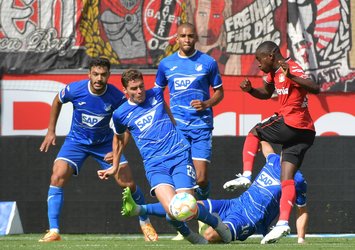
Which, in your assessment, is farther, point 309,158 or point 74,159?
point 309,158

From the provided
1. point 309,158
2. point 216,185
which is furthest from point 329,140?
point 216,185

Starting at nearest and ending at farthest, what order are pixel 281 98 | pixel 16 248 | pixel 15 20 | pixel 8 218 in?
pixel 16 248, pixel 281 98, pixel 8 218, pixel 15 20

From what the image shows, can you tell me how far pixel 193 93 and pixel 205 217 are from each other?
2.59 meters

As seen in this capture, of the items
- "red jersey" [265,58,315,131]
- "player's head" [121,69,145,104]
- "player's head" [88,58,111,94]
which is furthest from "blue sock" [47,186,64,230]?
"red jersey" [265,58,315,131]

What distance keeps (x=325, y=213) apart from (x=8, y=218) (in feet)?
14.4

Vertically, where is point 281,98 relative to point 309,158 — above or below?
above

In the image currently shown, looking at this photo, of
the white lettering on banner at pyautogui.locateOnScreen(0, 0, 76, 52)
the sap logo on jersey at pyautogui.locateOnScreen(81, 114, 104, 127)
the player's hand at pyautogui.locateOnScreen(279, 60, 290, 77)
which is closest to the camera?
the player's hand at pyautogui.locateOnScreen(279, 60, 290, 77)

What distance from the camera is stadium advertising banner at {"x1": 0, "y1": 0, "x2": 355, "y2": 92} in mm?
17516

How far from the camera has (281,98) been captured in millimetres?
10805

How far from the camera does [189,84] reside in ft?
40.2

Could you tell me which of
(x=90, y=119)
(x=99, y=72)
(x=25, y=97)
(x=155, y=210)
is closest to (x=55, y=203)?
(x=90, y=119)

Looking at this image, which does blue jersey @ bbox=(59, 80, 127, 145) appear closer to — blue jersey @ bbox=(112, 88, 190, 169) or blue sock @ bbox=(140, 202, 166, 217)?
blue jersey @ bbox=(112, 88, 190, 169)

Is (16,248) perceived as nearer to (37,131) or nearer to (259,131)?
(259,131)

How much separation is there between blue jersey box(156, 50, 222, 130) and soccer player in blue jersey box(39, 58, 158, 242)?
0.66 metres
